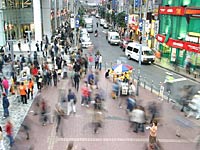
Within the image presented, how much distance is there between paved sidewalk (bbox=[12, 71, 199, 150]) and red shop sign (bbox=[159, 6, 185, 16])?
17.2 m

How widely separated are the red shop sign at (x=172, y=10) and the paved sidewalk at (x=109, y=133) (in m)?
17.2

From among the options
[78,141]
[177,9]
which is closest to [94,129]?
[78,141]

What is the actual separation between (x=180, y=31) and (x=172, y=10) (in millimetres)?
2847

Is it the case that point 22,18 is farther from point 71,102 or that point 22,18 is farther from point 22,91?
point 71,102

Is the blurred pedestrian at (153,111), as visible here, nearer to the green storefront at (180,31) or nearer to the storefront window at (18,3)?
the green storefront at (180,31)

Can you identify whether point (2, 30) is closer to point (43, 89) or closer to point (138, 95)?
point (43, 89)

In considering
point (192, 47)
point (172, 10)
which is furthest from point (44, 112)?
point (172, 10)

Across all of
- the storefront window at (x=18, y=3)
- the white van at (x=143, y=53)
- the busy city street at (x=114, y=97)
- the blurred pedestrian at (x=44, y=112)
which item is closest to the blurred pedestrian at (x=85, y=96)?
the busy city street at (x=114, y=97)

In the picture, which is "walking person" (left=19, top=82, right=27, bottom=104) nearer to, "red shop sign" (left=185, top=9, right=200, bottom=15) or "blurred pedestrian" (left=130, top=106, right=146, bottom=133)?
"blurred pedestrian" (left=130, top=106, right=146, bottom=133)

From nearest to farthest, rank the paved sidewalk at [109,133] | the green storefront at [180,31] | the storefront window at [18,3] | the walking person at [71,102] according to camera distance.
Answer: the paved sidewalk at [109,133], the walking person at [71,102], the green storefront at [180,31], the storefront window at [18,3]

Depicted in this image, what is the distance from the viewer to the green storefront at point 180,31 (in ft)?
98.3

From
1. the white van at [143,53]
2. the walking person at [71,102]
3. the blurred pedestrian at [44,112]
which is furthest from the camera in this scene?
the white van at [143,53]

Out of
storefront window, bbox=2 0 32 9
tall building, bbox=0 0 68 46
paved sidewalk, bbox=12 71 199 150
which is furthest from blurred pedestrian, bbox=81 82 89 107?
storefront window, bbox=2 0 32 9

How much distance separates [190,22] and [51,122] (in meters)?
20.5
